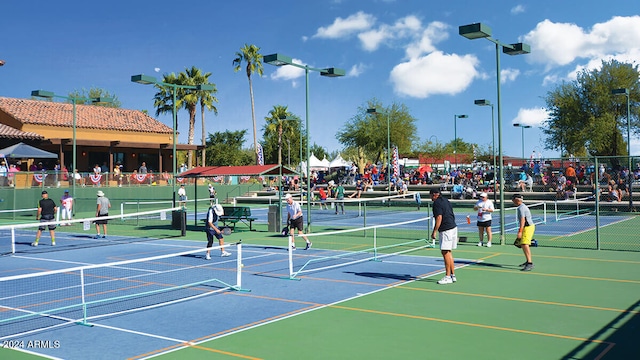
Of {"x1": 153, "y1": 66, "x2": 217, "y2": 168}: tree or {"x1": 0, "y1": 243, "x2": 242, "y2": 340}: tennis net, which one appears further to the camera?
{"x1": 153, "y1": 66, "x2": 217, "y2": 168}: tree

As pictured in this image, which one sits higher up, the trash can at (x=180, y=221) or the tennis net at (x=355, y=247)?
the trash can at (x=180, y=221)

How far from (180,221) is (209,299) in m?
14.2

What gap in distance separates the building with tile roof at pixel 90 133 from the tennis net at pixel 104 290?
31749 mm

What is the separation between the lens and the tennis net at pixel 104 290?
32.0 ft

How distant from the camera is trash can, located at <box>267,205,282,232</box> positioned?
23969 millimetres

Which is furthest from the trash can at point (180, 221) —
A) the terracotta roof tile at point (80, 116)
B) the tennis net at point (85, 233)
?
the terracotta roof tile at point (80, 116)

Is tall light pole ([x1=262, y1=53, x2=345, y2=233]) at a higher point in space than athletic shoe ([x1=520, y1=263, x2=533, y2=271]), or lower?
higher

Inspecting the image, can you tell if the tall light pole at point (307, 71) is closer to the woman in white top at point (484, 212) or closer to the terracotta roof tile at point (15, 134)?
the woman in white top at point (484, 212)

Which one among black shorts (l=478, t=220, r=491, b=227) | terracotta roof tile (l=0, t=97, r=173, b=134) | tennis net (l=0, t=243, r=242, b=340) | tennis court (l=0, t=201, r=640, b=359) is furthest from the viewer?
terracotta roof tile (l=0, t=97, r=173, b=134)

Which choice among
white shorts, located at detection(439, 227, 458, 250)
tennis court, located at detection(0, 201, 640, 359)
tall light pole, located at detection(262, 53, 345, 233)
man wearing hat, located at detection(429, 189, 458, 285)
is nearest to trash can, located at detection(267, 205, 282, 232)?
tall light pole, located at detection(262, 53, 345, 233)

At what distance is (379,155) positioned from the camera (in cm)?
6700

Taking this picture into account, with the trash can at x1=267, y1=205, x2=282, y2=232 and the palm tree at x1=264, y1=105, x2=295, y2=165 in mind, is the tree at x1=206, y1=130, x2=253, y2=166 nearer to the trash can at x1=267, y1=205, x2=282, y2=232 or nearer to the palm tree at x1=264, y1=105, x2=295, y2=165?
the palm tree at x1=264, y1=105, x2=295, y2=165

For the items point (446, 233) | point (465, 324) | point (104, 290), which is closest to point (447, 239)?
point (446, 233)

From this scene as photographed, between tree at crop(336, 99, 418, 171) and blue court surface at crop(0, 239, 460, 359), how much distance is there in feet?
154
